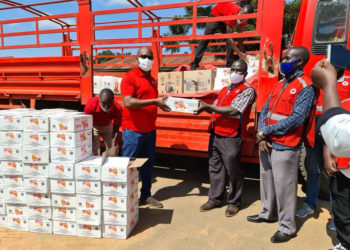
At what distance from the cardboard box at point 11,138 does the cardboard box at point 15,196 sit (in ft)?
1.58

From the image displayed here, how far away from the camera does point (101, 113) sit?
372cm

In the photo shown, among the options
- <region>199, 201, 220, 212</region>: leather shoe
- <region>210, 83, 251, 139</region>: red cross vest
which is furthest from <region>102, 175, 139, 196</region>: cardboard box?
<region>210, 83, 251, 139</region>: red cross vest

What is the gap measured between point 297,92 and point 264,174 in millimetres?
946

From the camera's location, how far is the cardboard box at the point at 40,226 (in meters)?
2.70

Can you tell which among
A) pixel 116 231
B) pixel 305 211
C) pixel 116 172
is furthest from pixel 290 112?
pixel 116 231

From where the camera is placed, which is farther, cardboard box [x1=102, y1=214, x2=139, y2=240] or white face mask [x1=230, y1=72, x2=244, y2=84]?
white face mask [x1=230, y1=72, x2=244, y2=84]

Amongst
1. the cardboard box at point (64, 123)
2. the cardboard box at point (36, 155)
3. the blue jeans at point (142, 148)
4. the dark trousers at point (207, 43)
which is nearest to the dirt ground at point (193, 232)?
the blue jeans at point (142, 148)

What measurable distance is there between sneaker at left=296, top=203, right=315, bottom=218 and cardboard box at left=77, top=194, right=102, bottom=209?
2.23 m

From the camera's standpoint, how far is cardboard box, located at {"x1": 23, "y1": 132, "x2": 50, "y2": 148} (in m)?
2.60

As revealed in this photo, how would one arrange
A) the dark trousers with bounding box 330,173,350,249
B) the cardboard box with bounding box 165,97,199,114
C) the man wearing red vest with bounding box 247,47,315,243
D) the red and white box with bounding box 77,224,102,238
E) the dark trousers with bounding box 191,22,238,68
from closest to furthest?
the dark trousers with bounding box 330,173,350,249 < the man wearing red vest with bounding box 247,47,315,243 < the red and white box with bounding box 77,224,102,238 < the cardboard box with bounding box 165,97,199,114 < the dark trousers with bounding box 191,22,238,68

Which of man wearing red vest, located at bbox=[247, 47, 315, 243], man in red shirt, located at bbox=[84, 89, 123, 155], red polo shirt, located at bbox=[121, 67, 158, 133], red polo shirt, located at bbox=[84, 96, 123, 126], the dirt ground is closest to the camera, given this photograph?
man wearing red vest, located at bbox=[247, 47, 315, 243]

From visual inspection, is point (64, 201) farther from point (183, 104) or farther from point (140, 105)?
point (183, 104)

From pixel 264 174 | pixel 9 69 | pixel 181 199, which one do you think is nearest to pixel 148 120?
pixel 181 199

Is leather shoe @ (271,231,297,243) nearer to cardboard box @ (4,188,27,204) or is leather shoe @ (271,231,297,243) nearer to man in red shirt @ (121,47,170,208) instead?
man in red shirt @ (121,47,170,208)
